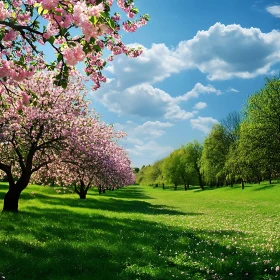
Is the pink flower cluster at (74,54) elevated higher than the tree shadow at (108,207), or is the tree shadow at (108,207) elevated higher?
the pink flower cluster at (74,54)

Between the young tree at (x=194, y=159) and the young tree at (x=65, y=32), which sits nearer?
the young tree at (x=65, y=32)

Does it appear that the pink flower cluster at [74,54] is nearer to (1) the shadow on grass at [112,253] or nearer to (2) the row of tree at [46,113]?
(2) the row of tree at [46,113]

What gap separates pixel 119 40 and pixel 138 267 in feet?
28.2

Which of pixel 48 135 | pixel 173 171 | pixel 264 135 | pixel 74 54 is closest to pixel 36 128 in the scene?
pixel 48 135

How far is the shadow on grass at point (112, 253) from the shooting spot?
34.0 ft

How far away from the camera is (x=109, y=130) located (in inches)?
1801

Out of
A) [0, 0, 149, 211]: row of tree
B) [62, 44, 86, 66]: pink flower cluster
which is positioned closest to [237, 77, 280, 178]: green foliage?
[0, 0, 149, 211]: row of tree

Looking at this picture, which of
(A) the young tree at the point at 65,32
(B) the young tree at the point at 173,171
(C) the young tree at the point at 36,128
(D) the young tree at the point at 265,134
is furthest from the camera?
(B) the young tree at the point at 173,171

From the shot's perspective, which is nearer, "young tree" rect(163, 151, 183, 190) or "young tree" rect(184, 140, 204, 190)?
"young tree" rect(184, 140, 204, 190)

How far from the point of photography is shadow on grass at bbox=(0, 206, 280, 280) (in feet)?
34.0

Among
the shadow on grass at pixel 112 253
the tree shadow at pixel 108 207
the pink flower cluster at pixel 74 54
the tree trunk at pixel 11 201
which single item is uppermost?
the pink flower cluster at pixel 74 54

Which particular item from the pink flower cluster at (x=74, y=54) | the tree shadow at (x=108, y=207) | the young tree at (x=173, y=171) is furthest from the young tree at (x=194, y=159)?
the pink flower cluster at (x=74, y=54)

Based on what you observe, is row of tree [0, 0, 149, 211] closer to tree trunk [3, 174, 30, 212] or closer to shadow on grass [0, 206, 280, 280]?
tree trunk [3, 174, 30, 212]

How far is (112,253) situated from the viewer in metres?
12.6
